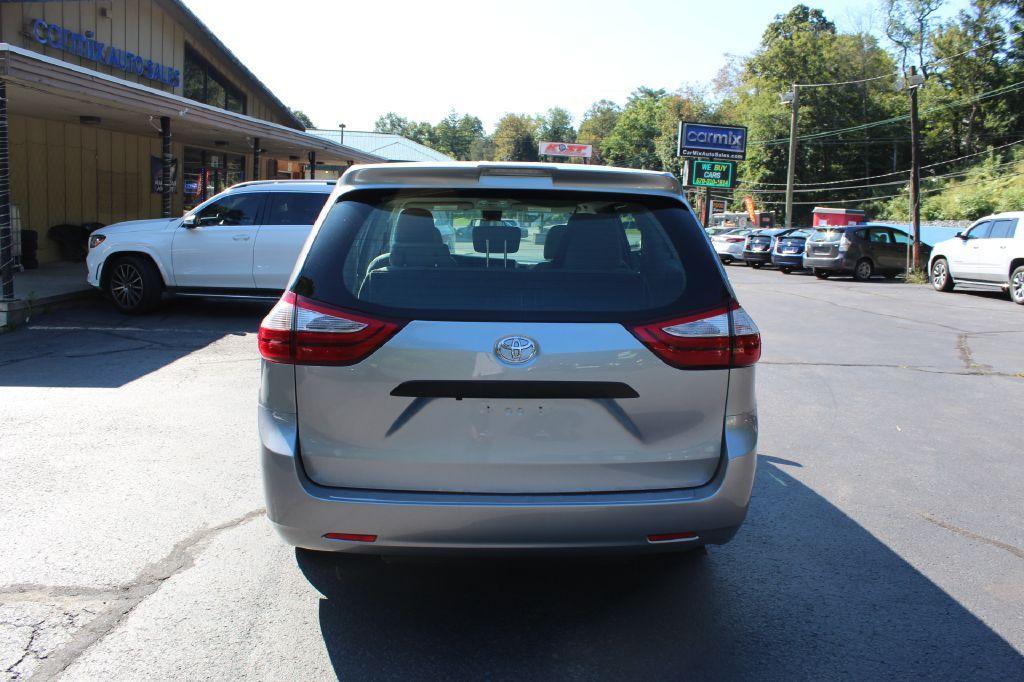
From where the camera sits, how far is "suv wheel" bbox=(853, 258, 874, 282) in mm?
26391

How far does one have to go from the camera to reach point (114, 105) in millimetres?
13828

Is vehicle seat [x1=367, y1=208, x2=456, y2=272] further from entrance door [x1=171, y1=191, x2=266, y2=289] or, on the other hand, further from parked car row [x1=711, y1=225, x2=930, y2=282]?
parked car row [x1=711, y1=225, x2=930, y2=282]

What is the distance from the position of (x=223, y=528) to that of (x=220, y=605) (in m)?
0.94

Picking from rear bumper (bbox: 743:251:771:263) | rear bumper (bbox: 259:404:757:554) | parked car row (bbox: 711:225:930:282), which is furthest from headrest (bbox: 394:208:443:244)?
rear bumper (bbox: 743:251:771:263)

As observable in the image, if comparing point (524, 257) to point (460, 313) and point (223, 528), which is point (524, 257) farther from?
point (223, 528)

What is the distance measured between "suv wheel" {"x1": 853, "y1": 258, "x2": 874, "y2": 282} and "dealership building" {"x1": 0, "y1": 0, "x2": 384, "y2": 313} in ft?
54.7

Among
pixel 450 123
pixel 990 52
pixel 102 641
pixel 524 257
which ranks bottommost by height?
pixel 102 641

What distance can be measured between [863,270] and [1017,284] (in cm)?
836

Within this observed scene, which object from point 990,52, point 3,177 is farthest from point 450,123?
point 3,177

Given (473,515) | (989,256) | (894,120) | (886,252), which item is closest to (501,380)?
(473,515)

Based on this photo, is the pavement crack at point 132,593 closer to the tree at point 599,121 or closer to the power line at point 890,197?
the power line at point 890,197

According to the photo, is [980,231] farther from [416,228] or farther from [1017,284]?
[416,228]

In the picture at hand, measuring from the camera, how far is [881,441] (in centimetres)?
666

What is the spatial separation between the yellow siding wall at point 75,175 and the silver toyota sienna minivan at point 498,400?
1593cm
